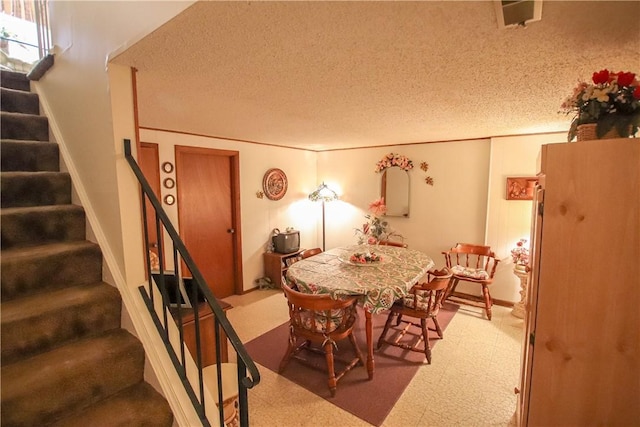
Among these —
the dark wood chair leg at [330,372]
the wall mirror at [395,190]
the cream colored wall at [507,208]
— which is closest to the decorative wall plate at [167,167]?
the dark wood chair leg at [330,372]

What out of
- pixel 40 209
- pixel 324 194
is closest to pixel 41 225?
pixel 40 209

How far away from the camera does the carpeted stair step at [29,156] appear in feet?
5.56

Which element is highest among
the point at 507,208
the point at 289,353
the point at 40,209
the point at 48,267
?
the point at 40,209

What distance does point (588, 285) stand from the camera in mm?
1137

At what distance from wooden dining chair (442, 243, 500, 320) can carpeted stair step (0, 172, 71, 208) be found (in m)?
Answer: 3.61

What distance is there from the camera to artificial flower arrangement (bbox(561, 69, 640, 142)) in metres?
1.08

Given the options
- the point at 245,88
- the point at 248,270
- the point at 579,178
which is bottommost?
the point at 248,270

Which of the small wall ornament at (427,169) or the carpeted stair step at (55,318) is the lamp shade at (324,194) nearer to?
the small wall ornament at (427,169)

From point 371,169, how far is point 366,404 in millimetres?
3300

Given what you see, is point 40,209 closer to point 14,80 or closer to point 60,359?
point 60,359

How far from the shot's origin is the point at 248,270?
163 inches

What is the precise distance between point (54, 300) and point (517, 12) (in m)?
2.20

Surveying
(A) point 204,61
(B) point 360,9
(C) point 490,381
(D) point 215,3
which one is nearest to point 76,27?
(A) point 204,61

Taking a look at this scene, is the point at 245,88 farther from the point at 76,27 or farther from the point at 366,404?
the point at 366,404
